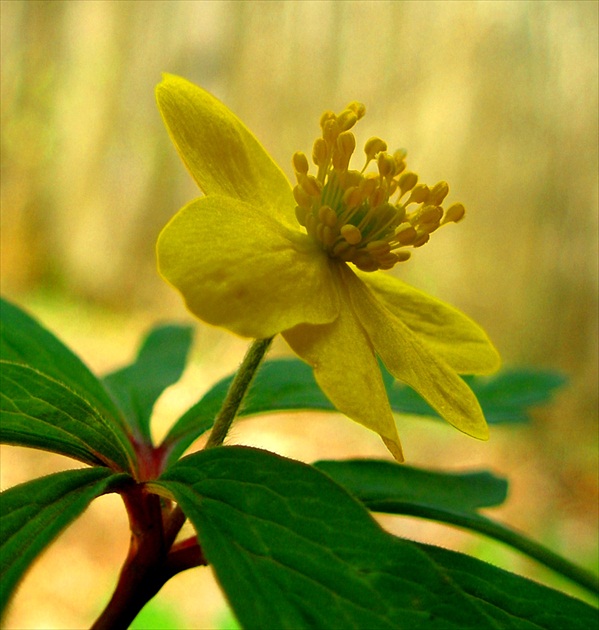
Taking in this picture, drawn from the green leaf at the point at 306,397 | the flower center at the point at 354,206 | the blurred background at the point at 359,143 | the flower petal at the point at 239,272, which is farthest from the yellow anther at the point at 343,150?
the blurred background at the point at 359,143

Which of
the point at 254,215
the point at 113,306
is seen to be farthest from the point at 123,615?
the point at 113,306

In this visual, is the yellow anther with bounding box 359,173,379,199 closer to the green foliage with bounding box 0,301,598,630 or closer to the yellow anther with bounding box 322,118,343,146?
the yellow anther with bounding box 322,118,343,146

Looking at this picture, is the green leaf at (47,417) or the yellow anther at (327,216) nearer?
the green leaf at (47,417)

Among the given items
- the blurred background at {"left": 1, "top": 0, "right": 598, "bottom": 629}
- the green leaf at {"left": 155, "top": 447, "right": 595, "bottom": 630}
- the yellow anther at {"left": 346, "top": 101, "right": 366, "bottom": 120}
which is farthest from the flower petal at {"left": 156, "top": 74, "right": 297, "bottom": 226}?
the blurred background at {"left": 1, "top": 0, "right": 598, "bottom": 629}

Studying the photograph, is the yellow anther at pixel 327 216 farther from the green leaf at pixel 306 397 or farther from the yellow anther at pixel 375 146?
the green leaf at pixel 306 397

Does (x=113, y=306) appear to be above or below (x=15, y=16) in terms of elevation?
below

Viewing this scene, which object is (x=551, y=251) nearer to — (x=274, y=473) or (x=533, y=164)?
(x=533, y=164)

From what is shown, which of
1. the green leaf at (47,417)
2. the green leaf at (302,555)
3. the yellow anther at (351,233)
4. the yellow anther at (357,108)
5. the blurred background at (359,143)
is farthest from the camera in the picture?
the blurred background at (359,143)
